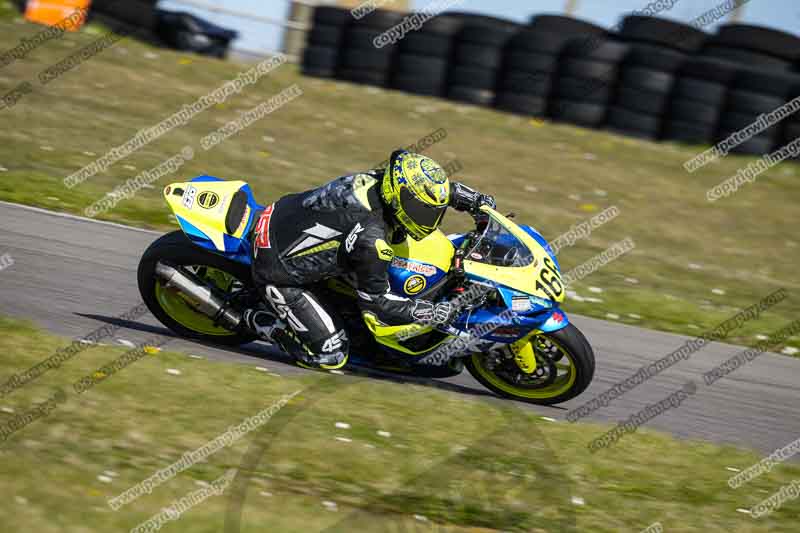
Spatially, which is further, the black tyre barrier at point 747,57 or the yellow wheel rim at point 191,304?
the black tyre barrier at point 747,57

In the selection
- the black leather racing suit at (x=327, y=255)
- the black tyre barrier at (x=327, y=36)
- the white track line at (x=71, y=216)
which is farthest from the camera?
the black tyre barrier at (x=327, y=36)

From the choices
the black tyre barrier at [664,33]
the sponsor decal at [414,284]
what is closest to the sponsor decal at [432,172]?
the sponsor decal at [414,284]

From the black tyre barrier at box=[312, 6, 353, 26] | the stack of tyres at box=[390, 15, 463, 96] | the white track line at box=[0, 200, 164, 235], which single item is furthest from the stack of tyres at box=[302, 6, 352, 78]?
the white track line at box=[0, 200, 164, 235]

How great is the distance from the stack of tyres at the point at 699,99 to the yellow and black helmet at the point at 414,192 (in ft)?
33.0

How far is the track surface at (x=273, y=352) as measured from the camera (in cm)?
688

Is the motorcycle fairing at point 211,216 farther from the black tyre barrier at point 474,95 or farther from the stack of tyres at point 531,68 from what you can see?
the black tyre barrier at point 474,95

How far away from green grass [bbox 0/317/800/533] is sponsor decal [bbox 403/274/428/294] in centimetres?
75

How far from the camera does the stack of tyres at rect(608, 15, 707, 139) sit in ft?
48.7

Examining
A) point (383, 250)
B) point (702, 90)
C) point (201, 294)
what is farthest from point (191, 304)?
point (702, 90)

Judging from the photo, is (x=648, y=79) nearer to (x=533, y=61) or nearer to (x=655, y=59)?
(x=655, y=59)

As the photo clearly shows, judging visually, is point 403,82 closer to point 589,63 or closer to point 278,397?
point 589,63

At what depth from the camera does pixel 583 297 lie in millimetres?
9453

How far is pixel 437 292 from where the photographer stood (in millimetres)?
6480

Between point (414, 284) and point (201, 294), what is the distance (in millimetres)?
1503
